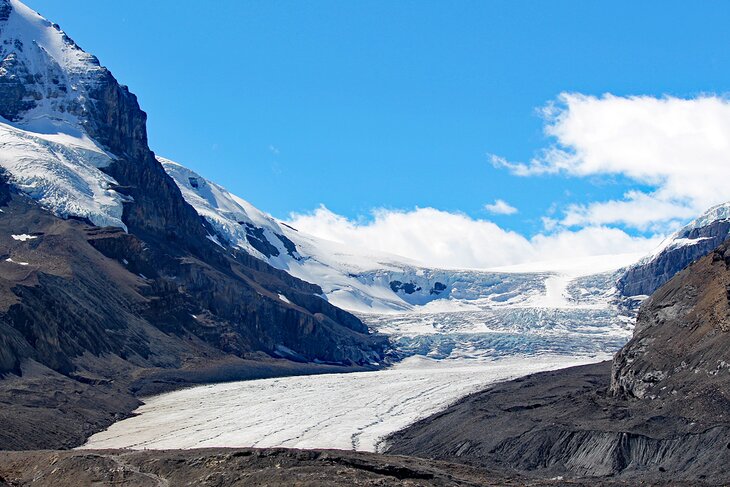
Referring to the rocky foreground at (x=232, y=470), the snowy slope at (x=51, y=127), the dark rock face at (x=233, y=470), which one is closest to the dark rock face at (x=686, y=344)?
the rocky foreground at (x=232, y=470)

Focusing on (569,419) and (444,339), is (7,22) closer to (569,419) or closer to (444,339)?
(444,339)

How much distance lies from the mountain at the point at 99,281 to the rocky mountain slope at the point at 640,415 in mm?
26756

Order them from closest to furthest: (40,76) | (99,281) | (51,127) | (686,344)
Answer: (686,344) < (99,281) < (51,127) < (40,76)

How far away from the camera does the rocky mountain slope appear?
46250 millimetres

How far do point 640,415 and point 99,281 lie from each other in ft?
281

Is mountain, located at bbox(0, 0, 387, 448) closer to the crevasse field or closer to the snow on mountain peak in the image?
the snow on mountain peak

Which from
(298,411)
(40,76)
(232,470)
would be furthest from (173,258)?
(232,470)

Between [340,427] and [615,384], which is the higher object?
[615,384]

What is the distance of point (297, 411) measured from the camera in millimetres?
79500

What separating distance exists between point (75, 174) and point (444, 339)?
76.2 metres

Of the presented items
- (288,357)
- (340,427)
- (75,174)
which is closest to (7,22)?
(75,174)

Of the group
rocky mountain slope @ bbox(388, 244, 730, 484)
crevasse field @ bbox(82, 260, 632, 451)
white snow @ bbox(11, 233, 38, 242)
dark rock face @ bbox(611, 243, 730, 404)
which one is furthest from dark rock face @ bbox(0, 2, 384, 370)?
dark rock face @ bbox(611, 243, 730, 404)

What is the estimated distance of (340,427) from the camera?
68.9 m

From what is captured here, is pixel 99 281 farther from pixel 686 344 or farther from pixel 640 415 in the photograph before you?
pixel 640 415
